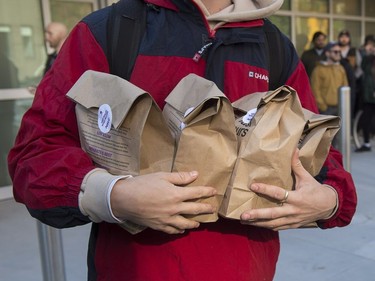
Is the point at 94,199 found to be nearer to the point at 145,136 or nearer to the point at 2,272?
the point at 145,136

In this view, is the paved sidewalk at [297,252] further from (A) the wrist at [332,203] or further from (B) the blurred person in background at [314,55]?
(B) the blurred person in background at [314,55]

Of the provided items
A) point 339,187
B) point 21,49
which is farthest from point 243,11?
point 21,49

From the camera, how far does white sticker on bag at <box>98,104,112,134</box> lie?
111cm

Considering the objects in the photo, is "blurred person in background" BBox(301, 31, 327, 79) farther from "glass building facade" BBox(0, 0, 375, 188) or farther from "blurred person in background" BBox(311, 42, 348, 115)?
"glass building facade" BBox(0, 0, 375, 188)

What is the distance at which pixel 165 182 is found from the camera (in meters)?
1.04

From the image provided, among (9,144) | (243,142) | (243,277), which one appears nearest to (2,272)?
(9,144)

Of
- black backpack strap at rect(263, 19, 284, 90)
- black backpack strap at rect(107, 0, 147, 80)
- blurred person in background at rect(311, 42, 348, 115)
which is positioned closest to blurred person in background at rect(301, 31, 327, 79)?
blurred person in background at rect(311, 42, 348, 115)

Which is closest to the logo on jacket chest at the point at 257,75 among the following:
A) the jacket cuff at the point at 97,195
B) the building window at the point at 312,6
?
the jacket cuff at the point at 97,195

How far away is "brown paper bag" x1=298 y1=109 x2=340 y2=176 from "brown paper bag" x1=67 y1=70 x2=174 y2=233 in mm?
324

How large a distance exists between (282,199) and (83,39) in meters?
0.63

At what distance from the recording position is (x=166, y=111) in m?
1.17

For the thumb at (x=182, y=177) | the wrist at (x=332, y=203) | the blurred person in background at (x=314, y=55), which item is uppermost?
the thumb at (x=182, y=177)

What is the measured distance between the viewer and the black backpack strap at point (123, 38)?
1.25 m

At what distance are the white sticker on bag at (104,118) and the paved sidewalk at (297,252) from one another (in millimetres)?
2503
